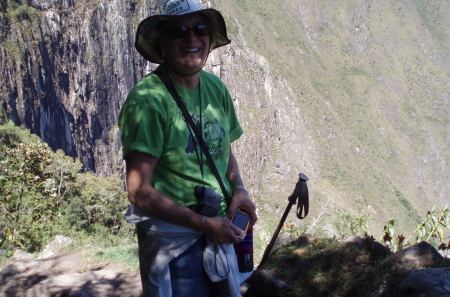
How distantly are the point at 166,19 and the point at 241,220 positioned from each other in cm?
79

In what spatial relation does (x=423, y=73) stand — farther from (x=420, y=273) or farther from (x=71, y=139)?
(x=420, y=273)

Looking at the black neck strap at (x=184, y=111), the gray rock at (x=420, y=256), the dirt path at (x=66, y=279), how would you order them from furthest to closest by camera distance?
1. the dirt path at (x=66, y=279)
2. the gray rock at (x=420, y=256)
3. the black neck strap at (x=184, y=111)

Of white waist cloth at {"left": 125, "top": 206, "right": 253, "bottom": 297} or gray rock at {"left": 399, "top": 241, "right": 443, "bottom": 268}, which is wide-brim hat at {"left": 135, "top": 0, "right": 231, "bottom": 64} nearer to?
white waist cloth at {"left": 125, "top": 206, "right": 253, "bottom": 297}

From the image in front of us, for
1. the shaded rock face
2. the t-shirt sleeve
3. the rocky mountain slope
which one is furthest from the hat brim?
the shaded rock face

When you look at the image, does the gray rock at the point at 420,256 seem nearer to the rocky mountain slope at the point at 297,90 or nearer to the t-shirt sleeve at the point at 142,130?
the t-shirt sleeve at the point at 142,130

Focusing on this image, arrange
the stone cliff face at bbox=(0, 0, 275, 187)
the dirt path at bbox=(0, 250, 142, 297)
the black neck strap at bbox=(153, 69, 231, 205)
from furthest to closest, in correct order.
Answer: the stone cliff face at bbox=(0, 0, 275, 187) < the dirt path at bbox=(0, 250, 142, 297) < the black neck strap at bbox=(153, 69, 231, 205)

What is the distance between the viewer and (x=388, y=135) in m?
124

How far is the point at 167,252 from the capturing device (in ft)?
4.88

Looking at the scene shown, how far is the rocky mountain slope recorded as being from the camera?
137 ft

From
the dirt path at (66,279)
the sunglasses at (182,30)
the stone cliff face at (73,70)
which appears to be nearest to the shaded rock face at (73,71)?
the stone cliff face at (73,70)

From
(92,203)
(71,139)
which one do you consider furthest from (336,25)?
(92,203)

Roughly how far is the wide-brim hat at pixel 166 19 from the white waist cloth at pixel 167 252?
59 centimetres

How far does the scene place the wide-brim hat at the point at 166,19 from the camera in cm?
152

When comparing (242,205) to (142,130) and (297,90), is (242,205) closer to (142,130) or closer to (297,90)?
(142,130)
